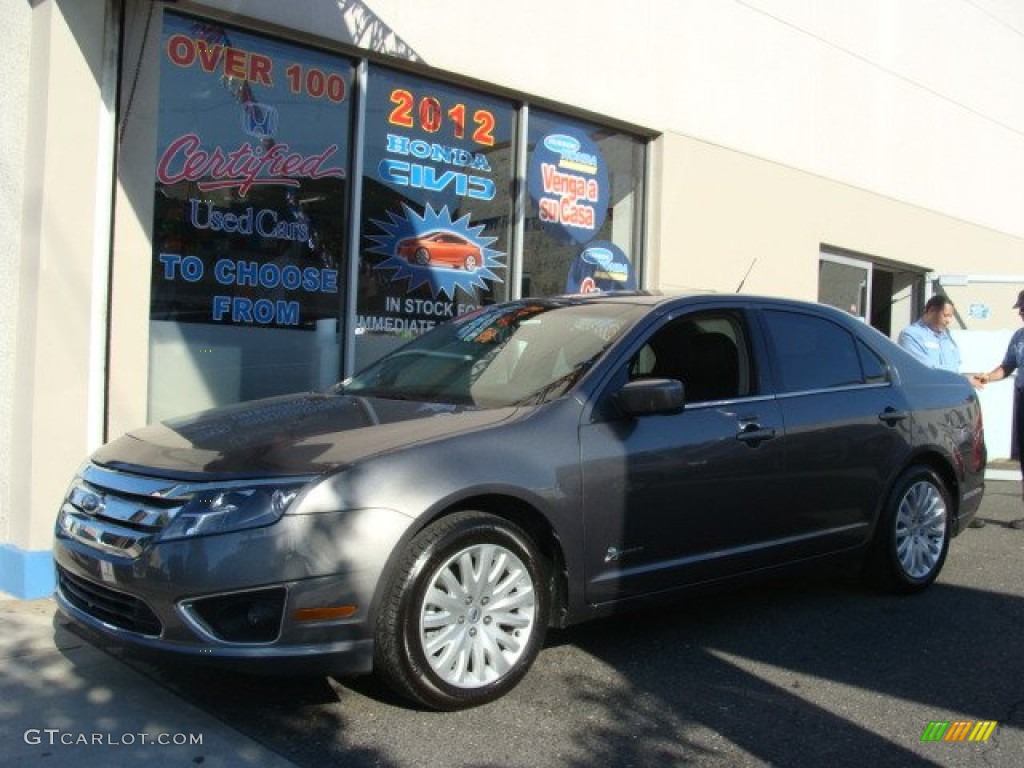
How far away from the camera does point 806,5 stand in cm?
1091

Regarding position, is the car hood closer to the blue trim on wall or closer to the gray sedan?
the gray sedan

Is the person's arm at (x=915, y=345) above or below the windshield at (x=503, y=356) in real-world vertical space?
above

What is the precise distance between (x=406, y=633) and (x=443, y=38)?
17.6ft

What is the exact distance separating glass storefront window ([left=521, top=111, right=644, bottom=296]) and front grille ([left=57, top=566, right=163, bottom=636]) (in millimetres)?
5254

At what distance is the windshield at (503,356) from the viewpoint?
14.1ft

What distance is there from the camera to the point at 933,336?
27.3 ft

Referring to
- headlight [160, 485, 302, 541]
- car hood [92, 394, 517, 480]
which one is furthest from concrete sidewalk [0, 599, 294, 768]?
car hood [92, 394, 517, 480]

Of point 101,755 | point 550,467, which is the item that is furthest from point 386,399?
point 101,755

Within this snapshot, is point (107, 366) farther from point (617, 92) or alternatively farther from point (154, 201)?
point (617, 92)

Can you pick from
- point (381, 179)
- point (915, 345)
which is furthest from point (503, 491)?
point (915, 345)

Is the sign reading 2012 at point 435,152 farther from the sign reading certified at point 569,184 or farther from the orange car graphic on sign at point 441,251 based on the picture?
the sign reading certified at point 569,184

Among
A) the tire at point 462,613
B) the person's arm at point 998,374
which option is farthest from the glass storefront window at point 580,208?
the tire at point 462,613

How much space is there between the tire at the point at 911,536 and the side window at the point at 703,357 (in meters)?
1.30

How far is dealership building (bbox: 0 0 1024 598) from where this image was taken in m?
5.56
